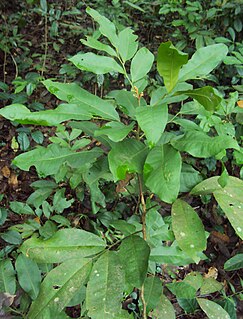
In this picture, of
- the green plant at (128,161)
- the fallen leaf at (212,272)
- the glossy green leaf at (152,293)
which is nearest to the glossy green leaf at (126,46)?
the green plant at (128,161)

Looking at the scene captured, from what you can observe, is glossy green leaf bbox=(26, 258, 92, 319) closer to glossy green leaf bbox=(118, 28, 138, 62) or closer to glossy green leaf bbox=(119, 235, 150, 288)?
glossy green leaf bbox=(119, 235, 150, 288)

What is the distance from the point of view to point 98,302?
2.82ft

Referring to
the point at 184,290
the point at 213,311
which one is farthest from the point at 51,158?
the point at 213,311

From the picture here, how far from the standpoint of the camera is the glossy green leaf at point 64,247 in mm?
945

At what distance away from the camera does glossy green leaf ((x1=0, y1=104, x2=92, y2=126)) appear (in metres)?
0.82

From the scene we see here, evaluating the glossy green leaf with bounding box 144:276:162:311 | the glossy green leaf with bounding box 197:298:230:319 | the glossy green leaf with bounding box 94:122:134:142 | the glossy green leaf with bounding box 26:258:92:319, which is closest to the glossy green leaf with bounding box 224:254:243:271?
the glossy green leaf with bounding box 197:298:230:319

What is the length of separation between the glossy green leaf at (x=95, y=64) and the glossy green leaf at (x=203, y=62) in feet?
0.54

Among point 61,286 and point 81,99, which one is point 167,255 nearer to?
point 61,286

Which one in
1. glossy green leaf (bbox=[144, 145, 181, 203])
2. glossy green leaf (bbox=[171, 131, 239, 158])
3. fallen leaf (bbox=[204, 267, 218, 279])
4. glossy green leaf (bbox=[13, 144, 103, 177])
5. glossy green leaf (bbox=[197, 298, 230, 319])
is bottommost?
fallen leaf (bbox=[204, 267, 218, 279])

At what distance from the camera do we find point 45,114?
2.73ft

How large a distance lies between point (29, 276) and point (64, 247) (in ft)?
1.33

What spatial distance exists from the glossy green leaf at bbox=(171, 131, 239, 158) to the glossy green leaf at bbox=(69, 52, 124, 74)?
248 mm

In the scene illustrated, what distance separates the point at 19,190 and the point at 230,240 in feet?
4.79

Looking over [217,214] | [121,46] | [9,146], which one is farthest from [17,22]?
[121,46]
